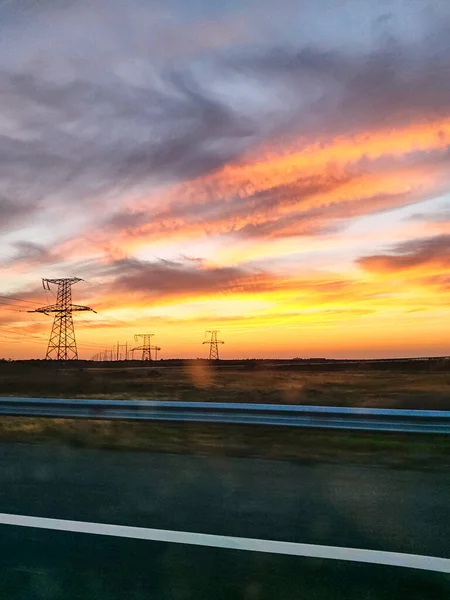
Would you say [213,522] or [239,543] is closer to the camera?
[239,543]

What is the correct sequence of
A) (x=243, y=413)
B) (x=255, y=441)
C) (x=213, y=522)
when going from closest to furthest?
1. (x=213, y=522)
2. (x=243, y=413)
3. (x=255, y=441)

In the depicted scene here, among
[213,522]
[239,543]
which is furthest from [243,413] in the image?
[239,543]

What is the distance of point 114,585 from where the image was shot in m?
3.97

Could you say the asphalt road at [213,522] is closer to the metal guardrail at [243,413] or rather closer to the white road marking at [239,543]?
the white road marking at [239,543]

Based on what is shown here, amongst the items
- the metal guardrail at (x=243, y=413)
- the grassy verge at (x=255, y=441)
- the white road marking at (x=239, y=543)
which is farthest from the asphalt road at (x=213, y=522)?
the grassy verge at (x=255, y=441)

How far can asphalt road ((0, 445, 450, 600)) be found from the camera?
3.94 metres

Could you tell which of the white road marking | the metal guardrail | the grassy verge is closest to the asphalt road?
the white road marking

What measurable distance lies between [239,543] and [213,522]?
0.58 metres

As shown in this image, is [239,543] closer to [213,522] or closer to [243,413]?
[213,522]

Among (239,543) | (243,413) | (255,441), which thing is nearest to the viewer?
(239,543)

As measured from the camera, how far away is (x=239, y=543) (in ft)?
15.3

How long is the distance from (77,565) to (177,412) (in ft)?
14.9

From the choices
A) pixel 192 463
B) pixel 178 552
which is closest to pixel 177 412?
pixel 192 463

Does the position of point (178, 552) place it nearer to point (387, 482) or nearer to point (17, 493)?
point (17, 493)
